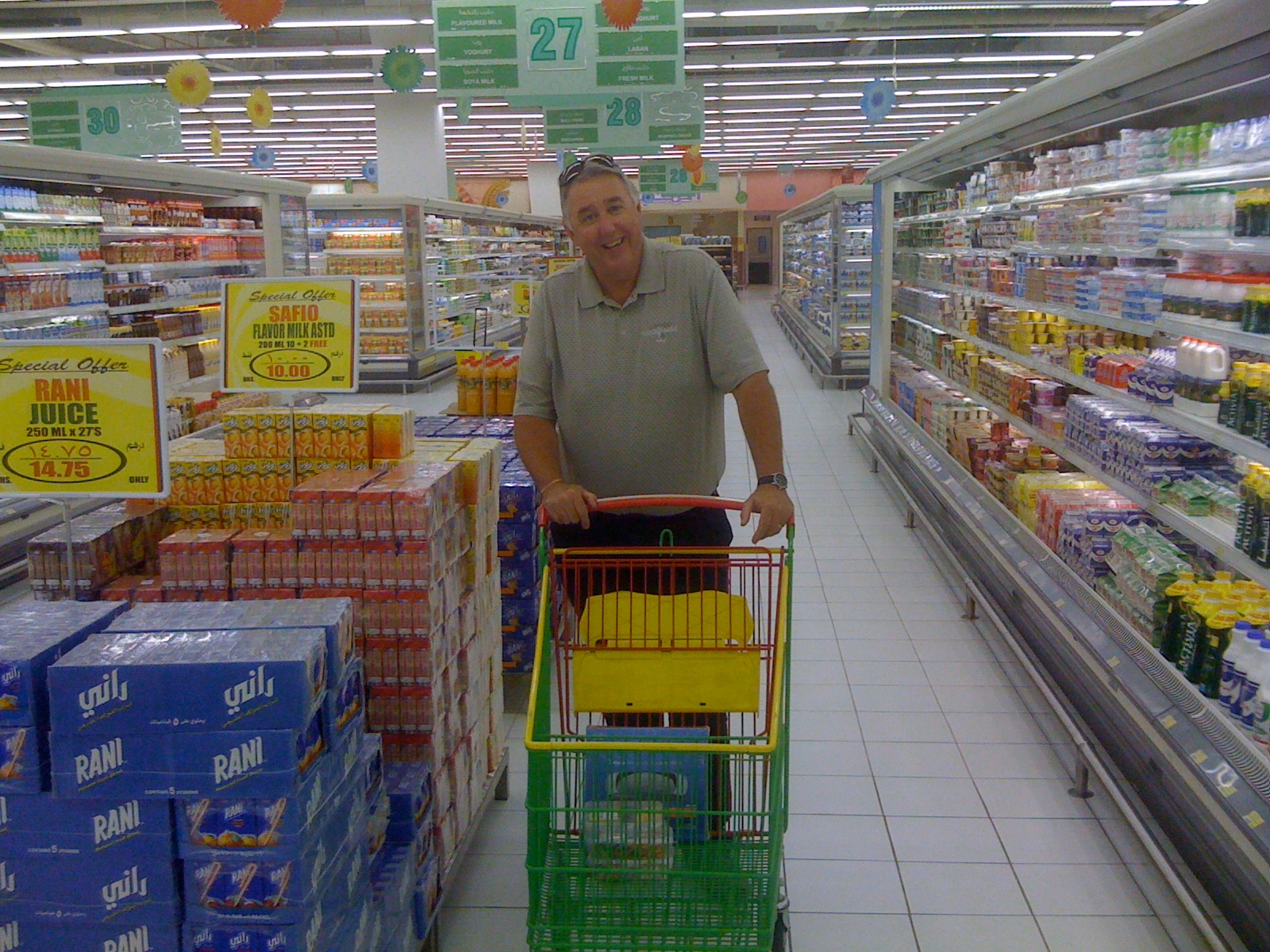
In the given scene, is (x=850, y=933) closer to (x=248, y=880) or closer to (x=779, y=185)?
(x=248, y=880)

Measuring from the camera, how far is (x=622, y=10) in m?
8.05

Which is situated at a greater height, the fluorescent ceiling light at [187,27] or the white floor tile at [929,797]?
the fluorescent ceiling light at [187,27]

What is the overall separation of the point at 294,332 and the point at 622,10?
5436 mm

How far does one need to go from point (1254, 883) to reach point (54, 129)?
14.4 metres

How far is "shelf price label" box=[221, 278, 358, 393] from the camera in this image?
358cm

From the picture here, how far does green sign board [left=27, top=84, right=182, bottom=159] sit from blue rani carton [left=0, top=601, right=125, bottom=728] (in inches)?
484

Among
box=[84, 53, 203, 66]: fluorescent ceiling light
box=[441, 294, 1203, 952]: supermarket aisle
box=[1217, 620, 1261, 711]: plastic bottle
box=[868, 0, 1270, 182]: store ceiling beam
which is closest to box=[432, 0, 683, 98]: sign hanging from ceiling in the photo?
box=[868, 0, 1270, 182]: store ceiling beam

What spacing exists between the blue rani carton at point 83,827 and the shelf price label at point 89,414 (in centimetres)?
97

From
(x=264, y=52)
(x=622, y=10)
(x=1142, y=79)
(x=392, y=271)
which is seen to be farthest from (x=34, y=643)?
(x=264, y=52)

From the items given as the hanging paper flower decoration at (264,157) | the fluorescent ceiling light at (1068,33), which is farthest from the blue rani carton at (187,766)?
the hanging paper flower decoration at (264,157)

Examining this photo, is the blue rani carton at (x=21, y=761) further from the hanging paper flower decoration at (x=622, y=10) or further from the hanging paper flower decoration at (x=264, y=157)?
the hanging paper flower decoration at (x=264, y=157)

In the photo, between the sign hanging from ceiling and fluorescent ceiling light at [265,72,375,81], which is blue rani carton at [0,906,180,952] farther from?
fluorescent ceiling light at [265,72,375,81]

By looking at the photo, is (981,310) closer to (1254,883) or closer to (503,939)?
(1254,883)

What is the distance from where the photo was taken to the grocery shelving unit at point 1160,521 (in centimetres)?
271
